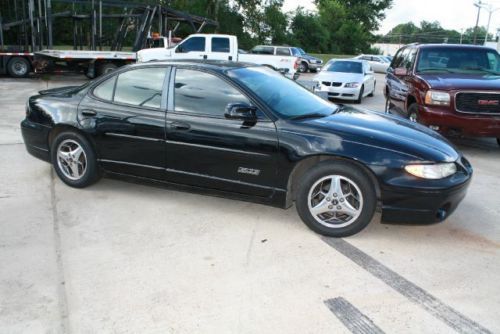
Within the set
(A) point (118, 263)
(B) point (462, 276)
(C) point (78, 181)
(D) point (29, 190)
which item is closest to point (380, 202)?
(B) point (462, 276)

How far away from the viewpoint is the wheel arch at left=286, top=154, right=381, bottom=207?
12.4 feet

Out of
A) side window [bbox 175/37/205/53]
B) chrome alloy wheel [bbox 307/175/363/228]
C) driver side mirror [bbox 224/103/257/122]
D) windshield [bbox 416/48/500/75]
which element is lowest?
chrome alloy wheel [bbox 307/175/363/228]

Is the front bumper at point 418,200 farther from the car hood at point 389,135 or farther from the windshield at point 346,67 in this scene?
the windshield at point 346,67

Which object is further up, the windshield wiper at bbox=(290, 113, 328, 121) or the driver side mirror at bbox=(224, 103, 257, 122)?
the driver side mirror at bbox=(224, 103, 257, 122)

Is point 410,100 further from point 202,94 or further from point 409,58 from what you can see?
point 202,94

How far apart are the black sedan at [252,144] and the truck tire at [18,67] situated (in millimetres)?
13426

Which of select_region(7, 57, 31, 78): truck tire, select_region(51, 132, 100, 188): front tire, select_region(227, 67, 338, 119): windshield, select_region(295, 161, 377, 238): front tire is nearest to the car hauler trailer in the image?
select_region(7, 57, 31, 78): truck tire

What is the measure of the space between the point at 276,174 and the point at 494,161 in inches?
177

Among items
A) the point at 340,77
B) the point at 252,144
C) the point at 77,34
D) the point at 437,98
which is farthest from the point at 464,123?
the point at 77,34

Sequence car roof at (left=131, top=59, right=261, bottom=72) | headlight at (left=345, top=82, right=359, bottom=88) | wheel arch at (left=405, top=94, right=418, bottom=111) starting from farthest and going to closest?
headlight at (left=345, top=82, right=359, bottom=88) < wheel arch at (left=405, top=94, right=418, bottom=111) < car roof at (left=131, top=59, right=261, bottom=72)

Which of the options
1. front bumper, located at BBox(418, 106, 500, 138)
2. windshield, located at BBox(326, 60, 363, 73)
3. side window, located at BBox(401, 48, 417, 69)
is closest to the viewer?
front bumper, located at BBox(418, 106, 500, 138)

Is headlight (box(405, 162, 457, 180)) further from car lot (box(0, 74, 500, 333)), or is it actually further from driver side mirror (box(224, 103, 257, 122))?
driver side mirror (box(224, 103, 257, 122))

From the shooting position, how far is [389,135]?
13.0ft

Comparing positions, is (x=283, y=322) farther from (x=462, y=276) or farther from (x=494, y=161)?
(x=494, y=161)
